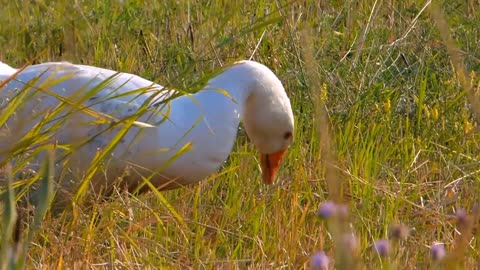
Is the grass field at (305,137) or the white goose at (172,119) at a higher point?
the white goose at (172,119)

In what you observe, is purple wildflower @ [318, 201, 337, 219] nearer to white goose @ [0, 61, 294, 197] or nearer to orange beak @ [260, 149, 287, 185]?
white goose @ [0, 61, 294, 197]

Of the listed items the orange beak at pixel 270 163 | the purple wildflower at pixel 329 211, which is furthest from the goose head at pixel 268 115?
the purple wildflower at pixel 329 211

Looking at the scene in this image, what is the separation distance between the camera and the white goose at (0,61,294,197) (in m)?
3.57

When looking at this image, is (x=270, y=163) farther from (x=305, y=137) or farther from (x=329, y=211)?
(x=329, y=211)

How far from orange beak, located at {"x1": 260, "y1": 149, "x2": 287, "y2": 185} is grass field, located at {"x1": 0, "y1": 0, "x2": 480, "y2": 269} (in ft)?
0.17

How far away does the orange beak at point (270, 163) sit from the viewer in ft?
13.4

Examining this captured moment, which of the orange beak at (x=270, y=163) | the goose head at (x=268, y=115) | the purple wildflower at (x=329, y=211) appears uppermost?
the purple wildflower at (x=329, y=211)

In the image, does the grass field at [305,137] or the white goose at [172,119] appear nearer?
the grass field at [305,137]

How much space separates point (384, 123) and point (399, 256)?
156cm

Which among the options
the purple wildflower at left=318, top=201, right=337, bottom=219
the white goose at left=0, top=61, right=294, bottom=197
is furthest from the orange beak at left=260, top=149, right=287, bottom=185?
the purple wildflower at left=318, top=201, right=337, bottom=219

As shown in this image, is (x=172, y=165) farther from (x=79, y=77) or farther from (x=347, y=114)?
(x=347, y=114)

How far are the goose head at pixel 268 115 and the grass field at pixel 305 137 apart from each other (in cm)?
8

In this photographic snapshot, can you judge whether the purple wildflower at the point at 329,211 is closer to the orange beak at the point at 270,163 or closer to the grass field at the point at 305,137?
the grass field at the point at 305,137

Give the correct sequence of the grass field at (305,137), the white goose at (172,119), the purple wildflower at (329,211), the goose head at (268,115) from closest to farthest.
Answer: the purple wildflower at (329,211)
the grass field at (305,137)
the white goose at (172,119)
the goose head at (268,115)
